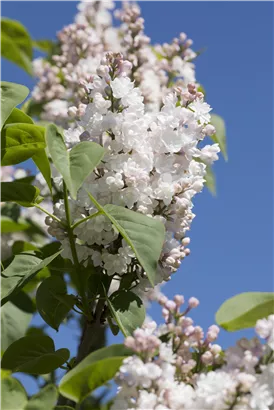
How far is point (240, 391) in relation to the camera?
71cm

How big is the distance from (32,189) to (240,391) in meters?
0.52

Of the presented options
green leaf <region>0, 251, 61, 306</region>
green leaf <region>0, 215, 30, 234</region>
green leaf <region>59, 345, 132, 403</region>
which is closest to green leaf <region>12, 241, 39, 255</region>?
green leaf <region>0, 215, 30, 234</region>

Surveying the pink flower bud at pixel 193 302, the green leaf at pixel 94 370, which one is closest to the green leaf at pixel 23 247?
the pink flower bud at pixel 193 302

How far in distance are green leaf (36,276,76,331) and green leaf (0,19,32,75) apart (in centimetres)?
76

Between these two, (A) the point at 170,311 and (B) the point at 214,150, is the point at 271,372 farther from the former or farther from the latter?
(B) the point at 214,150

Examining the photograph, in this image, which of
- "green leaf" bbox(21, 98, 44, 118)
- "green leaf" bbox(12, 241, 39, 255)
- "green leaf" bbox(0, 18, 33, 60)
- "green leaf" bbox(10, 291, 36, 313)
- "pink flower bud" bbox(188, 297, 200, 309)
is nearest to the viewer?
"pink flower bud" bbox(188, 297, 200, 309)

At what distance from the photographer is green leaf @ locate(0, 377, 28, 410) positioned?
2.54 ft

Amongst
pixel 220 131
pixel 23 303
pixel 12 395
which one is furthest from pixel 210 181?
pixel 12 395

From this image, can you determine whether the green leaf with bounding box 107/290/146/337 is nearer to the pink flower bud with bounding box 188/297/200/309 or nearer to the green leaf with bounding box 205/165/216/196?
the pink flower bud with bounding box 188/297/200/309

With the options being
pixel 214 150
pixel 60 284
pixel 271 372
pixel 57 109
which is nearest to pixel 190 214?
pixel 214 150

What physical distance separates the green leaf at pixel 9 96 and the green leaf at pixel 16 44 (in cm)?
63

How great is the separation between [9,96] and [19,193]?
151 millimetres

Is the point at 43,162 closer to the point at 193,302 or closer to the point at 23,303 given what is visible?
the point at 193,302

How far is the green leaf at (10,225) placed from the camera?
190 cm
